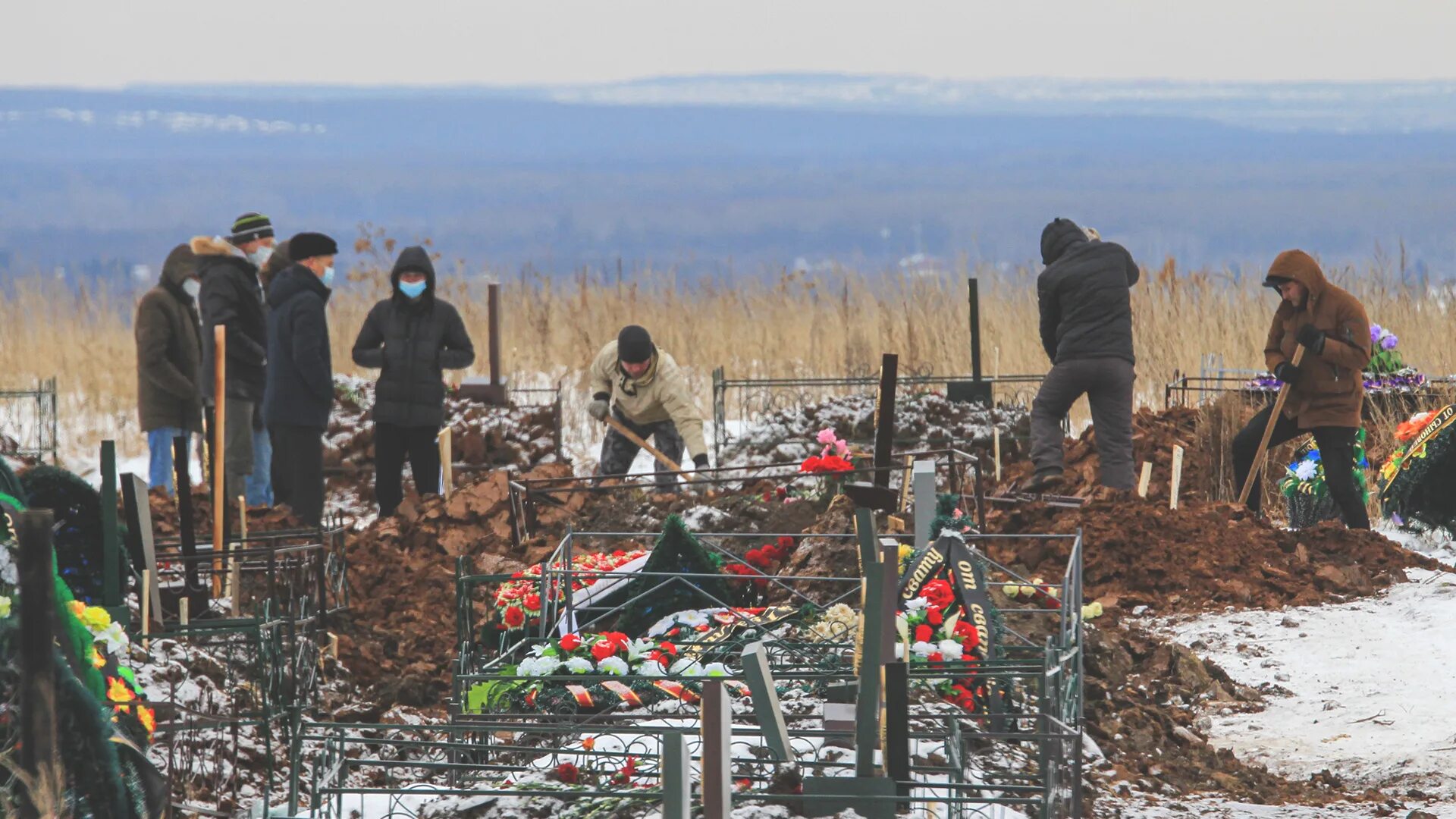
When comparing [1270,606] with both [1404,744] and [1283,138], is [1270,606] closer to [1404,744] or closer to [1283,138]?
[1404,744]

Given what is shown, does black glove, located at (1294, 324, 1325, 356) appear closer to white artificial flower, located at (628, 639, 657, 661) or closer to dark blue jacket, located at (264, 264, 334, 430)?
white artificial flower, located at (628, 639, 657, 661)

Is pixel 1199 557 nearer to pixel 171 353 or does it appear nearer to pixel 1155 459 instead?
pixel 1155 459

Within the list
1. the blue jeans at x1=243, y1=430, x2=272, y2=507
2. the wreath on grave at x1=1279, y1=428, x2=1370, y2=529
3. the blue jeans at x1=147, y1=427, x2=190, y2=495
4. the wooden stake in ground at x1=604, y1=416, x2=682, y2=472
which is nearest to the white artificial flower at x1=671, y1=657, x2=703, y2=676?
the wooden stake in ground at x1=604, y1=416, x2=682, y2=472

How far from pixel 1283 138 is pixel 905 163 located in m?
24.6

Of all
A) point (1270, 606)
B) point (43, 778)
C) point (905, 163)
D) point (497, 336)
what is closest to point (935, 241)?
point (905, 163)

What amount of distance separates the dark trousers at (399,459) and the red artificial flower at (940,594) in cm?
435

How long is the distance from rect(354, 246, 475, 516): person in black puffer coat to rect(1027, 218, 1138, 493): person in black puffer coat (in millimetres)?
3151

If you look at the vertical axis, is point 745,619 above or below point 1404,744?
above

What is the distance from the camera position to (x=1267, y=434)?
30.7 feet

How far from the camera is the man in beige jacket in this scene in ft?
31.4

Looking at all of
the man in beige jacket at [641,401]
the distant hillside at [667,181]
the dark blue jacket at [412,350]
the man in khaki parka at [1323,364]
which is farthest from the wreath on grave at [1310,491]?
the distant hillside at [667,181]

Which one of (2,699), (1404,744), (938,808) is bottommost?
(1404,744)

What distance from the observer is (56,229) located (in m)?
81.4

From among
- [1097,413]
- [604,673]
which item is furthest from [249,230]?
[604,673]
